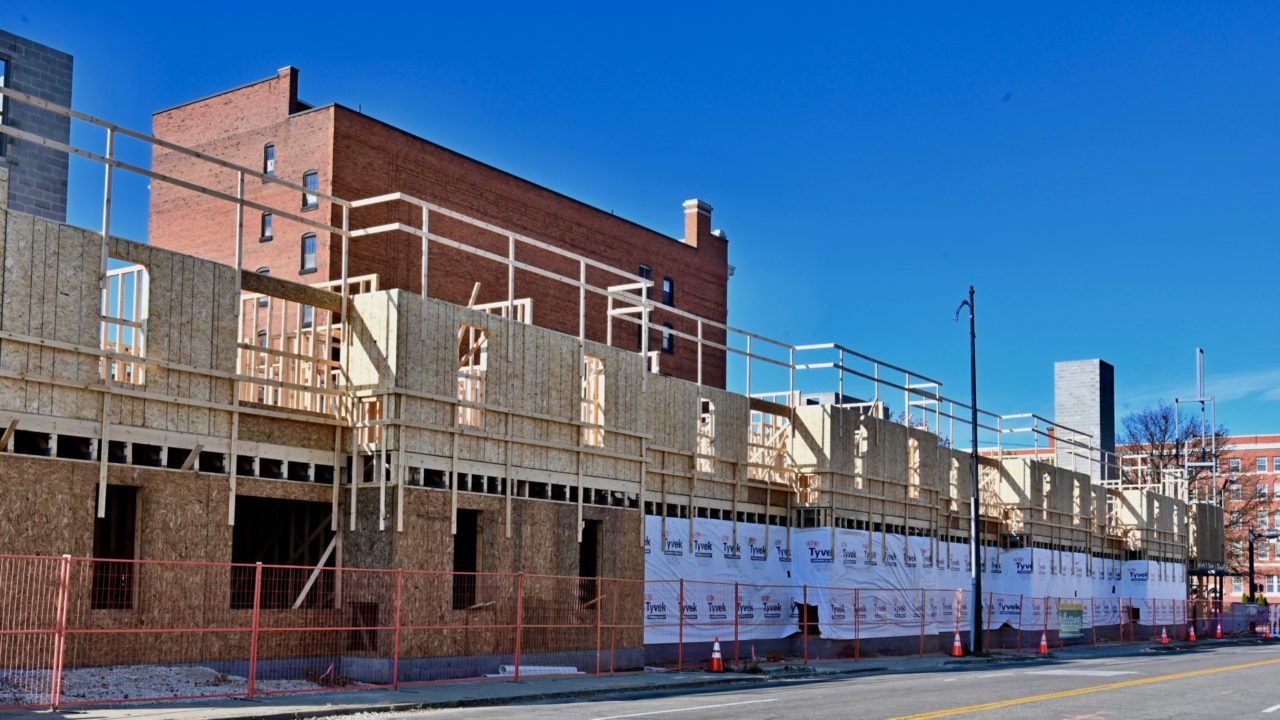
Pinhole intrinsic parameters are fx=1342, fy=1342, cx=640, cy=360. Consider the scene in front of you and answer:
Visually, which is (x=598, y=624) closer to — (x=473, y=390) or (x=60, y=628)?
(x=473, y=390)

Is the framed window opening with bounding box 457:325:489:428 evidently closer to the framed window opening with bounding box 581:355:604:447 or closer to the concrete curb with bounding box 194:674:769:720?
the framed window opening with bounding box 581:355:604:447

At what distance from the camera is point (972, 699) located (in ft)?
69.7

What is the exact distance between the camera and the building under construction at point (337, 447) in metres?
20.2

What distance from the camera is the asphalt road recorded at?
59.6ft

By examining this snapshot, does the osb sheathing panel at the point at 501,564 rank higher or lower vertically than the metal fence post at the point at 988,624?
higher

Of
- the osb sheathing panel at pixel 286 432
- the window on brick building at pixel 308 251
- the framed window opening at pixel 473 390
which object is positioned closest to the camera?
the osb sheathing panel at pixel 286 432

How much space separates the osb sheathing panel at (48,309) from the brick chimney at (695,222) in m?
47.6

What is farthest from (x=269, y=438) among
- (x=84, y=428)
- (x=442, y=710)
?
(x=442, y=710)

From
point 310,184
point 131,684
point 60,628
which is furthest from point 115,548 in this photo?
point 310,184

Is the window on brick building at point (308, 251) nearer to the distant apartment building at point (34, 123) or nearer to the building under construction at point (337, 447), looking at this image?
the distant apartment building at point (34, 123)

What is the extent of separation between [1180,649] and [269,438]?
3863 cm

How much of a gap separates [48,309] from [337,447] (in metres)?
6.18

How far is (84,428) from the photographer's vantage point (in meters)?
20.3

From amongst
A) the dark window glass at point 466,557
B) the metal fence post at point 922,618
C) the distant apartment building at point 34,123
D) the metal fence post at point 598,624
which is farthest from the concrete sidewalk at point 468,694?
the distant apartment building at point 34,123
